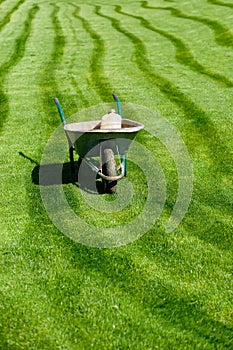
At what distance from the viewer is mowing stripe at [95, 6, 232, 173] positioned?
311 inches

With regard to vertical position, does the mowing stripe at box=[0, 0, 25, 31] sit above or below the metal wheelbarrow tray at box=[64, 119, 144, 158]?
below

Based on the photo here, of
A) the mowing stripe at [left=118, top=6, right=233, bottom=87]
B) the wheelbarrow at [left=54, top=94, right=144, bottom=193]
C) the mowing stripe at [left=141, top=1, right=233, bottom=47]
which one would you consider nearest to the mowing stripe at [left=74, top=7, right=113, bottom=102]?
the mowing stripe at [left=118, top=6, right=233, bottom=87]

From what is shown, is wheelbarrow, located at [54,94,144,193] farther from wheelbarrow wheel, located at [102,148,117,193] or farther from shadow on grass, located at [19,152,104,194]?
shadow on grass, located at [19,152,104,194]

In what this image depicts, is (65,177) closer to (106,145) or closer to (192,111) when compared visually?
(106,145)

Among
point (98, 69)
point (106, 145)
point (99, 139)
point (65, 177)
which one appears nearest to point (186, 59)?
point (98, 69)

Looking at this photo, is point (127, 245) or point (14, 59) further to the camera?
point (14, 59)

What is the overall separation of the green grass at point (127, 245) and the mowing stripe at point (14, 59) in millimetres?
78

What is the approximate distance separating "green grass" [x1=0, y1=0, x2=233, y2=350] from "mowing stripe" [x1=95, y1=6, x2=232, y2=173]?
0.11 feet

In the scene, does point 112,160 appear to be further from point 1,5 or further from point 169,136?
point 1,5

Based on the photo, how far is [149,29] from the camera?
21391 mm

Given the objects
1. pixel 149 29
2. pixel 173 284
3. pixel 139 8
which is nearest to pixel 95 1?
pixel 139 8

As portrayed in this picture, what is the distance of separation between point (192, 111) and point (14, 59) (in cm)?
864

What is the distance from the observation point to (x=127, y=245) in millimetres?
5375

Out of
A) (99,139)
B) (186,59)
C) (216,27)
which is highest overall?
(99,139)
